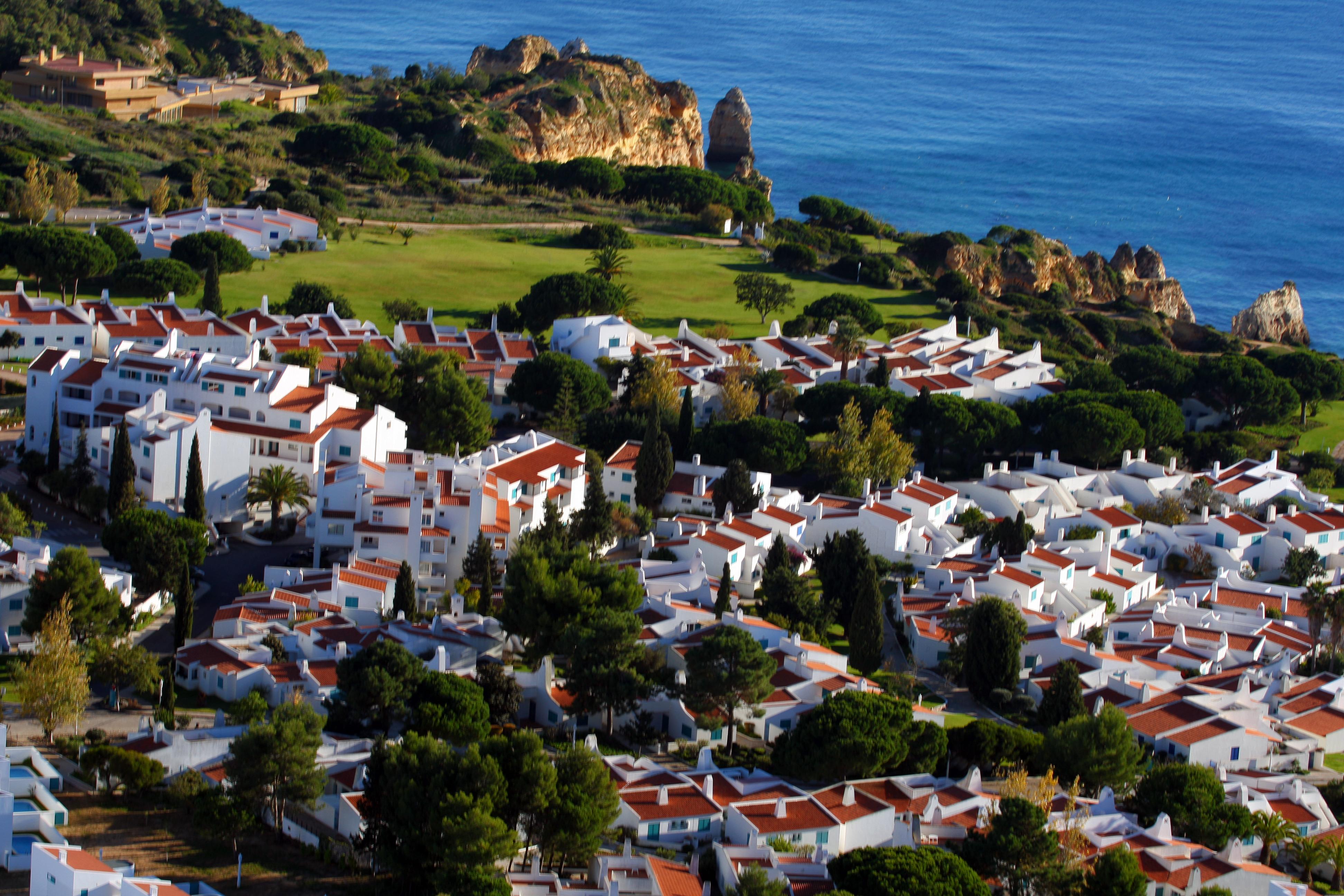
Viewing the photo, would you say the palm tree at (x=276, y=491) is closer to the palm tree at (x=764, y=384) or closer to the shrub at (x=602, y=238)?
the palm tree at (x=764, y=384)

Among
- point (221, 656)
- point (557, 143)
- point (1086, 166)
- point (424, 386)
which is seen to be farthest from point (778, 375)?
point (1086, 166)

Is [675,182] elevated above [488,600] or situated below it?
above

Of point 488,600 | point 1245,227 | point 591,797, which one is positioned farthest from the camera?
point 1245,227

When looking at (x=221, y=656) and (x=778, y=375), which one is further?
(x=778, y=375)

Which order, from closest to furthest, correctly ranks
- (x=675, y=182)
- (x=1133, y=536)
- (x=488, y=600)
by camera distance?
(x=488, y=600), (x=1133, y=536), (x=675, y=182)

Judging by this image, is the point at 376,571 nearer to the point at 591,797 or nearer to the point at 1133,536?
the point at 591,797

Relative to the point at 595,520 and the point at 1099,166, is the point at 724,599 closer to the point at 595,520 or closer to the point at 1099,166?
the point at 595,520

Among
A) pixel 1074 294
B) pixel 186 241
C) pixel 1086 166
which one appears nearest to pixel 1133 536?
pixel 186 241

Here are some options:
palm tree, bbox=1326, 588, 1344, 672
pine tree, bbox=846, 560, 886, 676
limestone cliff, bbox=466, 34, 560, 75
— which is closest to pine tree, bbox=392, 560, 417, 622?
pine tree, bbox=846, 560, 886, 676
